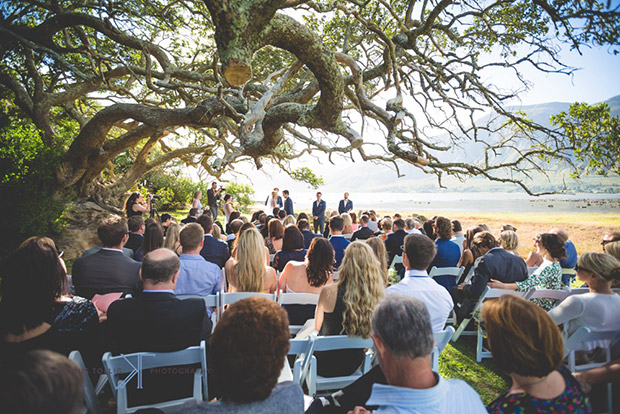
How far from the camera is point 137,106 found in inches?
340

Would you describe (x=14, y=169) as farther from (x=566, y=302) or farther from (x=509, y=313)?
(x=566, y=302)

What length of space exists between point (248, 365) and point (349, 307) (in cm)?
130

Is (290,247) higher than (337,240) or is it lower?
higher

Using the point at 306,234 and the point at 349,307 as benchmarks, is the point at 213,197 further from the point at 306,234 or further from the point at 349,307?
the point at 349,307

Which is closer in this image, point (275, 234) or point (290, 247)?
point (290, 247)

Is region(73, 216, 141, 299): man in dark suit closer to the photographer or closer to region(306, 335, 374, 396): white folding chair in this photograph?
region(306, 335, 374, 396): white folding chair

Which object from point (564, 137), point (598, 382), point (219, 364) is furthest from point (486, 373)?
point (564, 137)

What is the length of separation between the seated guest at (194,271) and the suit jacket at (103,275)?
0.46m

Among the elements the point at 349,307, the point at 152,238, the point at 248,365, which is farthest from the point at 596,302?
the point at 152,238

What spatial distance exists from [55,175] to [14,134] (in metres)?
1.96

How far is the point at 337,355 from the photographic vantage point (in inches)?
96.9

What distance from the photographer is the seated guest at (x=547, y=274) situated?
3553 mm

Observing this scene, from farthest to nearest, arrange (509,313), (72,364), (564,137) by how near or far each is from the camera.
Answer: (564,137) → (509,313) → (72,364)

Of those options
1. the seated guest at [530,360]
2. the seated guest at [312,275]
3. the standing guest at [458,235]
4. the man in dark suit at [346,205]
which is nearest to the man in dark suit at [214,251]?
the seated guest at [312,275]
